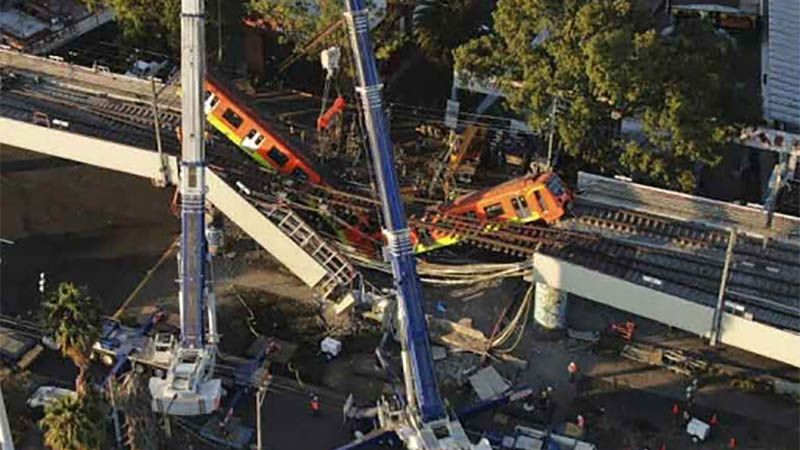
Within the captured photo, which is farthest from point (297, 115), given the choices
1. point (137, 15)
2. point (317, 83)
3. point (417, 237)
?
point (417, 237)

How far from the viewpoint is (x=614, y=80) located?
45.9 metres

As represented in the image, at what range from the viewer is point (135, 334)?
44.0 meters

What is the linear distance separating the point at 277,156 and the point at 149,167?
5149mm

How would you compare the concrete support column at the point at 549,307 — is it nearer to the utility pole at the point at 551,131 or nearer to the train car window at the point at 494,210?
the train car window at the point at 494,210

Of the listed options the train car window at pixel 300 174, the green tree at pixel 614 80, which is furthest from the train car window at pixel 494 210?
the train car window at pixel 300 174

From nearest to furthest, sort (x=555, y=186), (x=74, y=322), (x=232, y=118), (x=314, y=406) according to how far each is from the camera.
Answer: (x=74, y=322) → (x=314, y=406) → (x=555, y=186) → (x=232, y=118)

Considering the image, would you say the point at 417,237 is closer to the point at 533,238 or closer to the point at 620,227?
A: the point at 533,238

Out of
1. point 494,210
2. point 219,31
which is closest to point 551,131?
point 494,210

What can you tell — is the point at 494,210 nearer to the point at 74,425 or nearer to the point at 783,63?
the point at 783,63

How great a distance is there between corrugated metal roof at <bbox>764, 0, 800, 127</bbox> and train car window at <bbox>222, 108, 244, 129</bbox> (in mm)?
22418

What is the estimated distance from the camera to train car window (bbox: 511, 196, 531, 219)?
153 ft

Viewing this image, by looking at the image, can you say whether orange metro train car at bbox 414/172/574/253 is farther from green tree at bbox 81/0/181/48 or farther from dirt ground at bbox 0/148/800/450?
green tree at bbox 81/0/181/48

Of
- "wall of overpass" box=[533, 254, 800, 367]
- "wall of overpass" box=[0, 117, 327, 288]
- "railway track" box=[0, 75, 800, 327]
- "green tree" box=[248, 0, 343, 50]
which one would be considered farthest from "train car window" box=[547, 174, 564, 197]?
"green tree" box=[248, 0, 343, 50]

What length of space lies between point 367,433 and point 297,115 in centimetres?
2068
